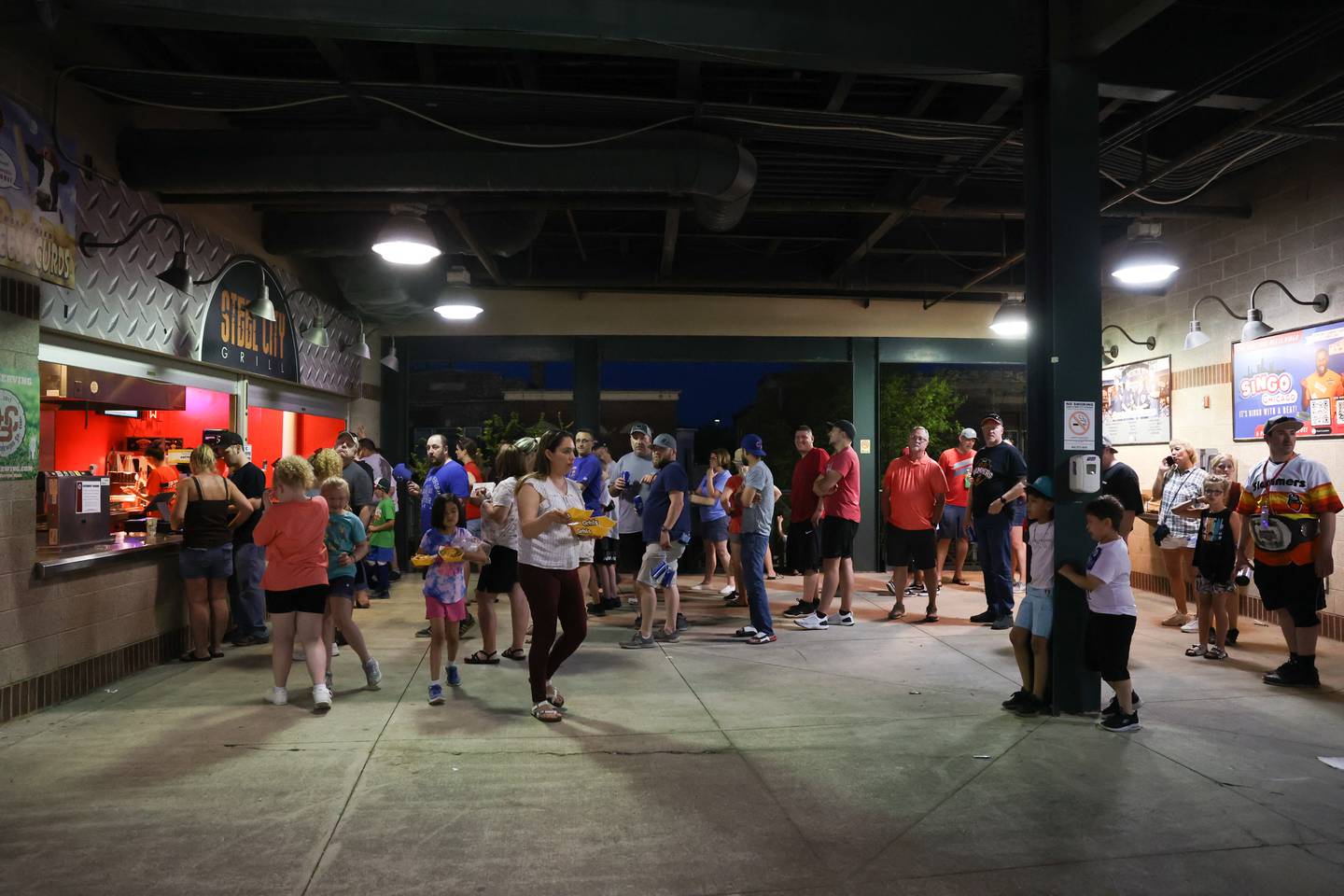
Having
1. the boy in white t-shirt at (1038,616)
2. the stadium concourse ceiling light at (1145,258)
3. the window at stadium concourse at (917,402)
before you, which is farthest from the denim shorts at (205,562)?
the window at stadium concourse at (917,402)

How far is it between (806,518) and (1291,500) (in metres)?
3.68

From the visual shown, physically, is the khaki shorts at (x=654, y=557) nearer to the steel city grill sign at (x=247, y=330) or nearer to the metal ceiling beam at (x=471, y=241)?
the metal ceiling beam at (x=471, y=241)

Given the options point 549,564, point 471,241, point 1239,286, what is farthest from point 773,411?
point 549,564

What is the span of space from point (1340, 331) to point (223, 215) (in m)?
9.88

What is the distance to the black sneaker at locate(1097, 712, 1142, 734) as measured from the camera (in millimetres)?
4504

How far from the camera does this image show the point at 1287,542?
17.9 ft

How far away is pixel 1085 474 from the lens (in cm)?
481

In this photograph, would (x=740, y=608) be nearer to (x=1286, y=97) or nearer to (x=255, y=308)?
(x=255, y=308)

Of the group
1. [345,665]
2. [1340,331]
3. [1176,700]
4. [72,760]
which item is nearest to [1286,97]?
[1340,331]

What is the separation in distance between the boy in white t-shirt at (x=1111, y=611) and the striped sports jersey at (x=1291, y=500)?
1753mm

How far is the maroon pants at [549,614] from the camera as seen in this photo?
15.3 ft

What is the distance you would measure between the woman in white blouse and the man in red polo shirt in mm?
3365

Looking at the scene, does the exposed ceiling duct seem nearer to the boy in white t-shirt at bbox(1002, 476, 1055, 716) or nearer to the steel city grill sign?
the steel city grill sign

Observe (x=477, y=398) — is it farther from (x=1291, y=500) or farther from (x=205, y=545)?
(x=1291, y=500)
